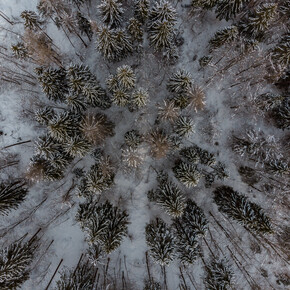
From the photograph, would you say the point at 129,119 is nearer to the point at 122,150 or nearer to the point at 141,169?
the point at 122,150

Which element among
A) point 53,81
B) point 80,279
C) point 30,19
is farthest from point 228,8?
point 80,279

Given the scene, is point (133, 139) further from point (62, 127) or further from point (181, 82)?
point (181, 82)

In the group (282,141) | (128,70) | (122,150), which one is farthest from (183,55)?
(282,141)

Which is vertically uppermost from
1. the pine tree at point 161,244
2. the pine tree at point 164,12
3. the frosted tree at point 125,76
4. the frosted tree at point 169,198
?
the pine tree at point 164,12

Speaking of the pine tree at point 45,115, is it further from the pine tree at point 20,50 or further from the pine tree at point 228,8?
the pine tree at point 228,8

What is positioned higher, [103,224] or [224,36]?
[224,36]

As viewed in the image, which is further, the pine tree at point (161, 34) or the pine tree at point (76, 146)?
the pine tree at point (76, 146)

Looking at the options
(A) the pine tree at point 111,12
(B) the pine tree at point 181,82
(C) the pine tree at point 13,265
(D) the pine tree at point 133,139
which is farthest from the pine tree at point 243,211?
(A) the pine tree at point 111,12
